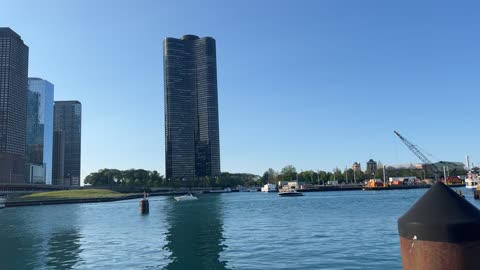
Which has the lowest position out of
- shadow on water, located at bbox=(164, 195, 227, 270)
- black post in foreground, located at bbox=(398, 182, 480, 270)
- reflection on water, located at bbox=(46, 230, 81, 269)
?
reflection on water, located at bbox=(46, 230, 81, 269)

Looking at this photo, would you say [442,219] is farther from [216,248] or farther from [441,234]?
[216,248]

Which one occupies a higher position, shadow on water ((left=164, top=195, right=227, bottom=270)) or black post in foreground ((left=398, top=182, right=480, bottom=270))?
black post in foreground ((left=398, top=182, right=480, bottom=270))

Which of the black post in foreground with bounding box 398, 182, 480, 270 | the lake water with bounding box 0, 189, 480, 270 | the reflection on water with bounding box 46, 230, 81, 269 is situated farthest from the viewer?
the reflection on water with bounding box 46, 230, 81, 269

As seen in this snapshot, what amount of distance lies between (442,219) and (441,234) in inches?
5.3

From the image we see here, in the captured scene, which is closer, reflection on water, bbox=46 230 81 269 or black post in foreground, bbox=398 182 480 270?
black post in foreground, bbox=398 182 480 270

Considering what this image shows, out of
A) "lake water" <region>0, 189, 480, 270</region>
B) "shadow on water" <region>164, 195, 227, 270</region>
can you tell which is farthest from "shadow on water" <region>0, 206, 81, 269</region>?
"shadow on water" <region>164, 195, 227, 270</region>

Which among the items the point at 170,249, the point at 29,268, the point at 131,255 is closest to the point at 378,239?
the point at 170,249

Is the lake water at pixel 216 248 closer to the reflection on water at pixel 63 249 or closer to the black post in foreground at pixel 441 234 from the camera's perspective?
the reflection on water at pixel 63 249

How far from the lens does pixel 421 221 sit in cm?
373

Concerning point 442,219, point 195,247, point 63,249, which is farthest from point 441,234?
point 63,249

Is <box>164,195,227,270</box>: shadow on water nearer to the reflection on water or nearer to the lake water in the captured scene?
the lake water

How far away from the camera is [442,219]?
3.69 metres

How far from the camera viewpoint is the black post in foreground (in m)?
3.60

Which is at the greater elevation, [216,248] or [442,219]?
[442,219]
